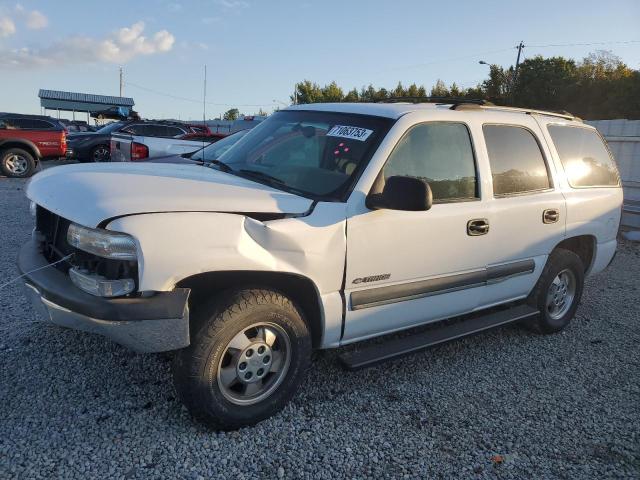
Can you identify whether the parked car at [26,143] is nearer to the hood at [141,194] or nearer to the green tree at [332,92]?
the hood at [141,194]

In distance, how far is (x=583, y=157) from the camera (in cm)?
471

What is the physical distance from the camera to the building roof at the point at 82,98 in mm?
60203

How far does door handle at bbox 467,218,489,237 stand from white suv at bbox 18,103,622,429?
0.03 ft

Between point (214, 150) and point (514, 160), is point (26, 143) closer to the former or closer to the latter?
point (214, 150)

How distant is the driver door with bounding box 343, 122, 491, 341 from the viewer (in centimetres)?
312

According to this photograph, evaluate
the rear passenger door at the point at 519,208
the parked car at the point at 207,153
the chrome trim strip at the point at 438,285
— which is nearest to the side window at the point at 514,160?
the rear passenger door at the point at 519,208

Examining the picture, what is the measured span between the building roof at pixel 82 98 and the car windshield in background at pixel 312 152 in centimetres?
5974

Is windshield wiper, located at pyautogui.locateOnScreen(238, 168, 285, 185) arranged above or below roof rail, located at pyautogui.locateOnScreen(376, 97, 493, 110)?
below

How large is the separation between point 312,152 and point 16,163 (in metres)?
13.5

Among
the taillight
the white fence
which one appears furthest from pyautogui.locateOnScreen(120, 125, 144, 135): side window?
the white fence

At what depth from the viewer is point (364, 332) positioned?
3.25 metres

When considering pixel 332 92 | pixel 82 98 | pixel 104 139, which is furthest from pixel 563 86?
pixel 82 98

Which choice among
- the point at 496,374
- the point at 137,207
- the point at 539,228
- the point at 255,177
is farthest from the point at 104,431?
the point at 539,228

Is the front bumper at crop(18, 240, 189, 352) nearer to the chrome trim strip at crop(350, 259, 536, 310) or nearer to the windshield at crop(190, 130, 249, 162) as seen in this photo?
the chrome trim strip at crop(350, 259, 536, 310)
